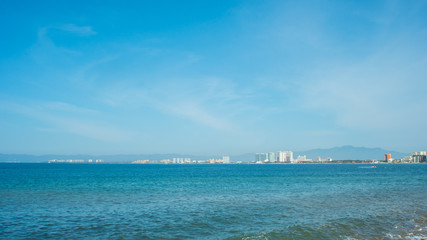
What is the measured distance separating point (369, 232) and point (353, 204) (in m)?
9.89

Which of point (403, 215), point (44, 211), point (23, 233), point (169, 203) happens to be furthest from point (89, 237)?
point (403, 215)

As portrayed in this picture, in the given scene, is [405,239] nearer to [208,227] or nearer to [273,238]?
[273,238]

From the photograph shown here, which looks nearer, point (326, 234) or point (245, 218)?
point (326, 234)

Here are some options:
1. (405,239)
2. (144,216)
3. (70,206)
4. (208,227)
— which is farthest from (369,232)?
(70,206)

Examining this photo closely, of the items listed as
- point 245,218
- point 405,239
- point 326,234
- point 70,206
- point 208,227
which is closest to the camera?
point 405,239

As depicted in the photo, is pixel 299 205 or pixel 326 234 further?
pixel 299 205

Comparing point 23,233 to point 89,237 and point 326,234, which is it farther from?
point 326,234

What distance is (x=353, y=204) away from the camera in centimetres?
2550

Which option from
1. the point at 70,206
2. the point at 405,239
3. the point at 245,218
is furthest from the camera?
the point at 70,206

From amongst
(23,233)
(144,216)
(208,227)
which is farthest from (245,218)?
(23,233)

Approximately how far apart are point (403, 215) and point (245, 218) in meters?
11.3

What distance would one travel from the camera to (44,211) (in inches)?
869

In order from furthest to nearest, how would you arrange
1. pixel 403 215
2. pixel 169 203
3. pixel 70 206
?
pixel 169 203
pixel 70 206
pixel 403 215

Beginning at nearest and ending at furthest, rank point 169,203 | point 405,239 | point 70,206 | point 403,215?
point 405,239, point 403,215, point 70,206, point 169,203
